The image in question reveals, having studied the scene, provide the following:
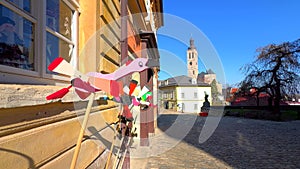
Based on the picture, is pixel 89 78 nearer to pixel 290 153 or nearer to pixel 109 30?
pixel 109 30

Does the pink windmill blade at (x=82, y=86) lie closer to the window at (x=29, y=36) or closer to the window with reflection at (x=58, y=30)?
the window at (x=29, y=36)

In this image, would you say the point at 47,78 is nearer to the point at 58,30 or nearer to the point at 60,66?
the point at 58,30

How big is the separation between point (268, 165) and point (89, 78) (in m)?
4.73

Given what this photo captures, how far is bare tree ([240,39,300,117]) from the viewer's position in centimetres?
1747

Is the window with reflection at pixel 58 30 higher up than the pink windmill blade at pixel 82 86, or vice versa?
the window with reflection at pixel 58 30

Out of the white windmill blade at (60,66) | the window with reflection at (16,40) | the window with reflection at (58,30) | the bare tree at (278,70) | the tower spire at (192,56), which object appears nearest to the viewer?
the white windmill blade at (60,66)

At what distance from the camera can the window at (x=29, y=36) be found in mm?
1318

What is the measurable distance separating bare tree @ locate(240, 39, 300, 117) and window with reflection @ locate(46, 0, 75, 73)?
18366mm

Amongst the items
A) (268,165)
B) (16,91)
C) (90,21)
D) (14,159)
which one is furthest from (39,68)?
(268,165)

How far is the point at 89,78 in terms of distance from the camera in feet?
3.97

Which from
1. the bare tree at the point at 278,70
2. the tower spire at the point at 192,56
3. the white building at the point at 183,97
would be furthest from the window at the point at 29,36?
the white building at the point at 183,97

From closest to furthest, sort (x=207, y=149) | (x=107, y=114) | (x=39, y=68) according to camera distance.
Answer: (x=39, y=68) < (x=107, y=114) < (x=207, y=149)

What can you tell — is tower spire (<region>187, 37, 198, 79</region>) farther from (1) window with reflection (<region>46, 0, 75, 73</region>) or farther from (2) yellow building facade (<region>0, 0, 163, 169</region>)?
(1) window with reflection (<region>46, 0, 75, 73</region>)

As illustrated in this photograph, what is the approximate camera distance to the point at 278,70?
1794cm
